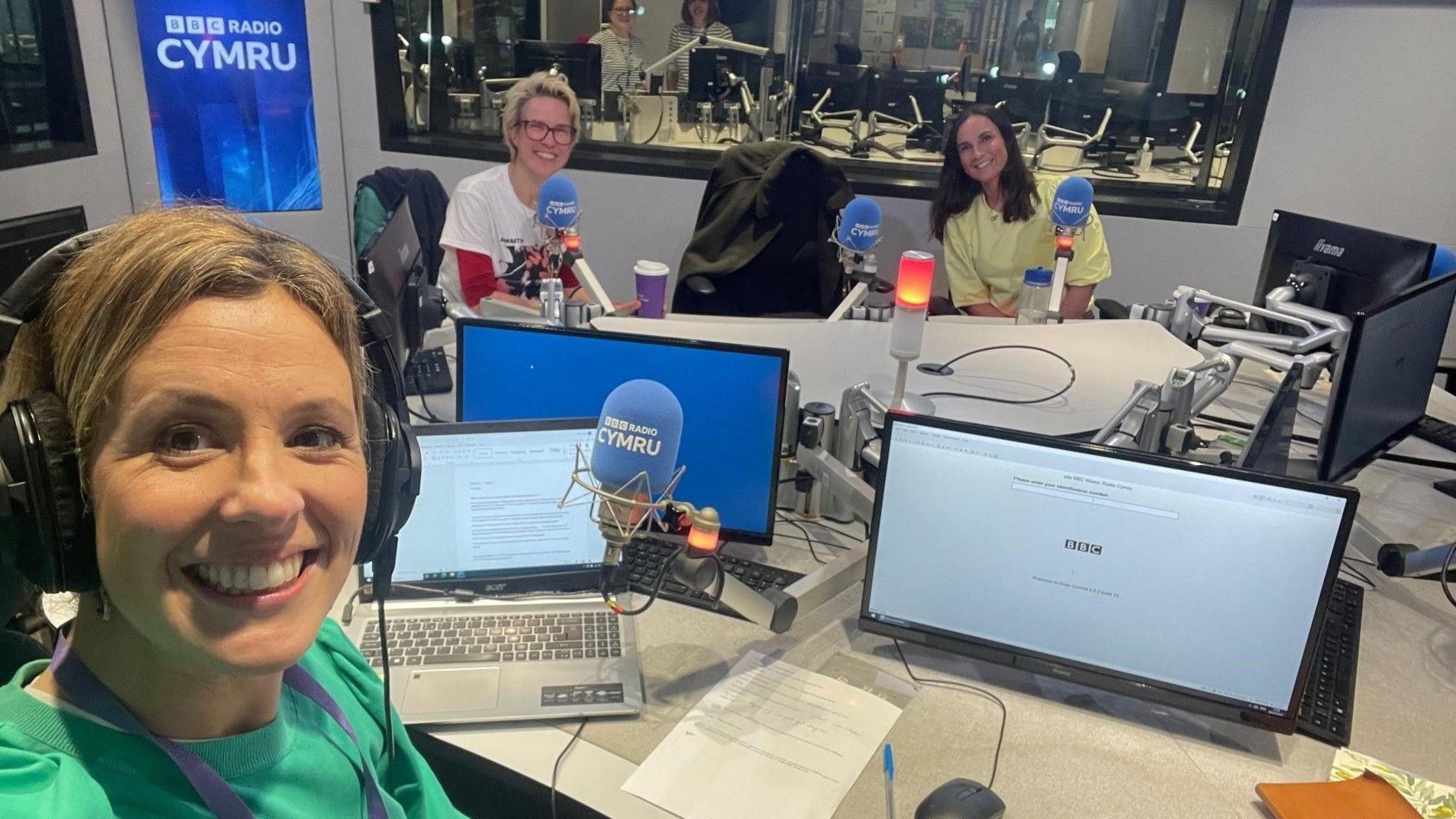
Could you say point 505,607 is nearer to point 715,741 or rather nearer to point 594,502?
point 594,502

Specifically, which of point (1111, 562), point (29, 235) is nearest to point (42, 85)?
point (29, 235)

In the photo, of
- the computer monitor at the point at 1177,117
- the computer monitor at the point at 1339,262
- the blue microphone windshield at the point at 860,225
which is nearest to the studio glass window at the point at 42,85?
the blue microphone windshield at the point at 860,225

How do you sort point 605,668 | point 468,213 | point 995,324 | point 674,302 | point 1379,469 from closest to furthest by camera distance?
point 605,668
point 1379,469
point 995,324
point 468,213
point 674,302

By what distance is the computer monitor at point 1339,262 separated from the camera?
217cm

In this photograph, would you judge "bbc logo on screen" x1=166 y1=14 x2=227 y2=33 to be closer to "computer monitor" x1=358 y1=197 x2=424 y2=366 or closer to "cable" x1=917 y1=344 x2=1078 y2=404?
"computer monitor" x1=358 y1=197 x2=424 y2=366

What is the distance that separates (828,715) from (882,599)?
201 millimetres

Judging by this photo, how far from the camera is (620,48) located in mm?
4703

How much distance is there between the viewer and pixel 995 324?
2.58 meters

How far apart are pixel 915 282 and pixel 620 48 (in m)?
3.43

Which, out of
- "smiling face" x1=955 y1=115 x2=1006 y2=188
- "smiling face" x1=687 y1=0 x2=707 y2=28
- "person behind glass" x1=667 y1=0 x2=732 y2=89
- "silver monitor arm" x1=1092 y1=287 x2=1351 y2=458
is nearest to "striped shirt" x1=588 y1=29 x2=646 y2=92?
"person behind glass" x1=667 y1=0 x2=732 y2=89

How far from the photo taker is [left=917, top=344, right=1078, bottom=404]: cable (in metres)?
2.06

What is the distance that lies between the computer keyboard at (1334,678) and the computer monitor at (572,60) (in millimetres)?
3836

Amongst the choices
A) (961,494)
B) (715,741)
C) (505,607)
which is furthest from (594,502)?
(961,494)

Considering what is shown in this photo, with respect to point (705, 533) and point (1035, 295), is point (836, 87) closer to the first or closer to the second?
point (1035, 295)
